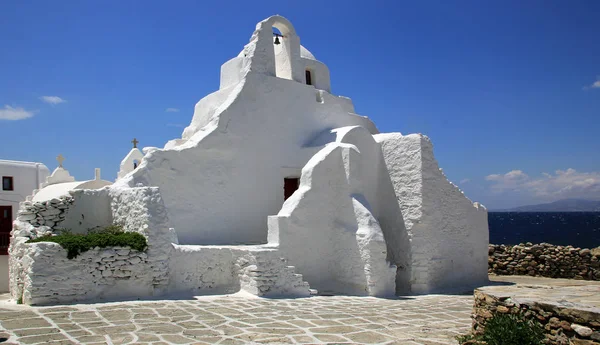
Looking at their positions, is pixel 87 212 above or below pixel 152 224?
above

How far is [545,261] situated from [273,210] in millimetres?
9641

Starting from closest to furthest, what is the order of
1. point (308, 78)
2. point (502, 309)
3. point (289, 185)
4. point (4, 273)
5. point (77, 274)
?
point (502, 309), point (77, 274), point (289, 185), point (308, 78), point (4, 273)

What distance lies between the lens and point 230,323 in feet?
26.2

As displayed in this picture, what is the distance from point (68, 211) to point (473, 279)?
10666 millimetres

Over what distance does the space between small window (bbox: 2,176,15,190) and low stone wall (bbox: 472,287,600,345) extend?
909 inches

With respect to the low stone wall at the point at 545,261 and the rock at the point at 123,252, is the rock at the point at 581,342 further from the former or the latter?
the low stone wall at the point at 545,261

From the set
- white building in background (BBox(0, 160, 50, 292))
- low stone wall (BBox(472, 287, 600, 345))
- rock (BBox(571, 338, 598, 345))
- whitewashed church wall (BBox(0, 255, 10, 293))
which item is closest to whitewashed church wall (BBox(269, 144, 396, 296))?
low stone wall (BBox(472, 287, 600, 345))

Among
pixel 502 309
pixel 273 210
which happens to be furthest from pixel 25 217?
pixel 502 309

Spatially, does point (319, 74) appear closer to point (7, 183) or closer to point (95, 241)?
point (95, 241)

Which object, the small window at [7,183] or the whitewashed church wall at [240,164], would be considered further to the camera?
the small window at [7,183]

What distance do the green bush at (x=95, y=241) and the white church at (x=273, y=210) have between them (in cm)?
12

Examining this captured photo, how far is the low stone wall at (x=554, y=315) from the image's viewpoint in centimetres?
536

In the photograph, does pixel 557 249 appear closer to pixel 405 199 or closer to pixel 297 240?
pixel 405 199

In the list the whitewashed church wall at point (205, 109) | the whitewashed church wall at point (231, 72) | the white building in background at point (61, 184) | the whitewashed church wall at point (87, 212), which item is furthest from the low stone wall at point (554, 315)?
the white building in background at point (61, 184)
